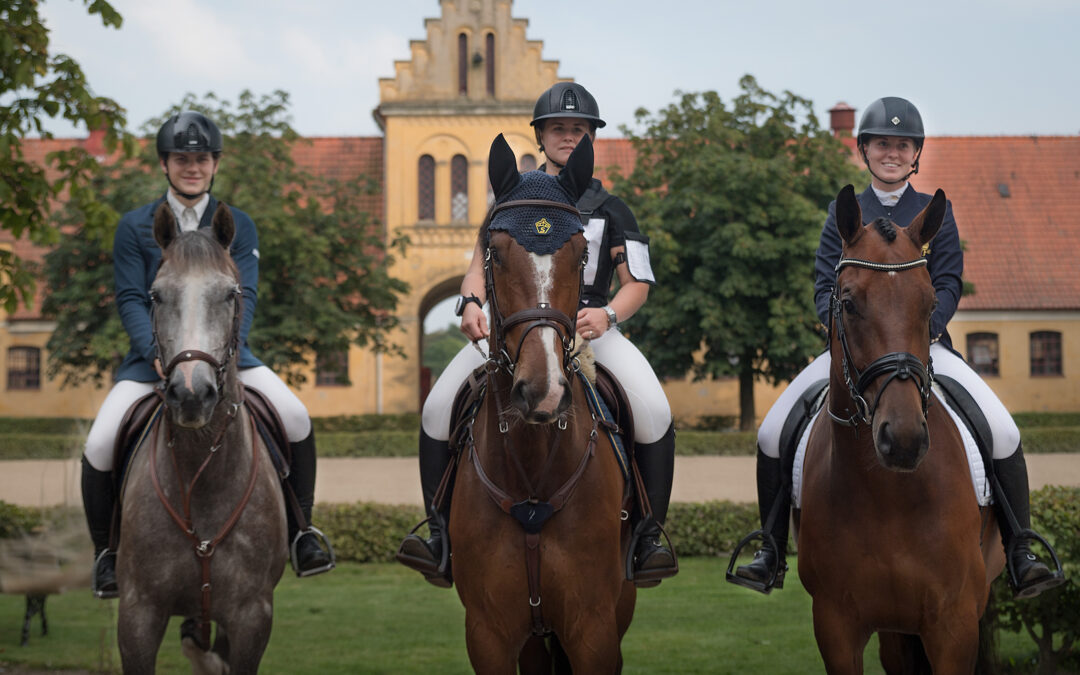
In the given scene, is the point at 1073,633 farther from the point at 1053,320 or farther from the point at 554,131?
the point at 1053,320

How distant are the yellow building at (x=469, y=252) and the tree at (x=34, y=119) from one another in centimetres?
2786

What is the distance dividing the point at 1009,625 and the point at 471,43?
1327 inches

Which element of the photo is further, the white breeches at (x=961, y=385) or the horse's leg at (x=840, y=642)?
the white breeches at (x=961, y=385)

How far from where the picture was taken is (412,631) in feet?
33.1

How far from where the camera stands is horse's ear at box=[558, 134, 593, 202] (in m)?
4.68

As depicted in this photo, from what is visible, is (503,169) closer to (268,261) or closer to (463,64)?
(268,261)

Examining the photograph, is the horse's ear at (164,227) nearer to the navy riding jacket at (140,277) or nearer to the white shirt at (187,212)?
the navy riding jacket at (140,277)

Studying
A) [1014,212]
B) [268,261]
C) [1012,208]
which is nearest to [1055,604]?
[268,261]

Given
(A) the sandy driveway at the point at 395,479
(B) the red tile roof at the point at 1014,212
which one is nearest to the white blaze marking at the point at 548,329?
(A) the sandy driveway at the point at 395,479

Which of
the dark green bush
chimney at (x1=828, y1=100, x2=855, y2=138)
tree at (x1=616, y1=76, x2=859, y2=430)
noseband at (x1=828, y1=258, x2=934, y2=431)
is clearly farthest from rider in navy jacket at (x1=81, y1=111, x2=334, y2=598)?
chimney at (x1=828, y1=100, x2=855, y2=138)

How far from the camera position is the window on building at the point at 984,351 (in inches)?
1561

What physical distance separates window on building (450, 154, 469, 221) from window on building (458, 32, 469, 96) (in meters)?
2.39

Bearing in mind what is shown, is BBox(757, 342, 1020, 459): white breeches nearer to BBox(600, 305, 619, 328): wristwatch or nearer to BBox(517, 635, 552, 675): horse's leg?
BBox(600, 305, 619, 328): wristwatch

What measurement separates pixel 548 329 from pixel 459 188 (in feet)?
117
